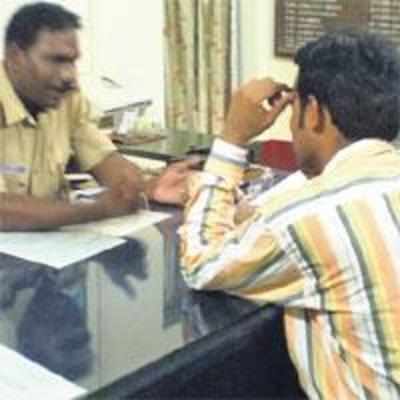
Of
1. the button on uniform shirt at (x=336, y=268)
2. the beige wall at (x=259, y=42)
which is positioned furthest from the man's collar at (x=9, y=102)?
the beige wall at (x=259, y=42)

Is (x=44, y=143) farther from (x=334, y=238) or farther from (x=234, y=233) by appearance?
(x=334, y=238)

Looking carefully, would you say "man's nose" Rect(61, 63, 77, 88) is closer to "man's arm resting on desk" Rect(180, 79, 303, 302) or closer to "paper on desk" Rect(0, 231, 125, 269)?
"paper on desk" Rect(0, 231, 125, 269)

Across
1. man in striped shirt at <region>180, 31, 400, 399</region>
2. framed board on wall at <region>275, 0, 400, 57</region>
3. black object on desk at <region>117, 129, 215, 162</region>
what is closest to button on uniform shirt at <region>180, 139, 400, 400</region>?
man in striped shirt at <region>180, 31, 400, 399</region>

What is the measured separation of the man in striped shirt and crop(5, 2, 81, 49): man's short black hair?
2.68ft

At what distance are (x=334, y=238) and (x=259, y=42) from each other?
331cm

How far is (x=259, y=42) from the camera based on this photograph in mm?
4465

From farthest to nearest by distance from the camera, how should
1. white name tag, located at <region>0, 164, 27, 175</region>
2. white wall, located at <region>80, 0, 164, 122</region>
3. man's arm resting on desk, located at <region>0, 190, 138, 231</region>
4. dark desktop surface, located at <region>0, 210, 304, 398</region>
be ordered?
white wall, located at <region>80, 0, 164, 122</region> → white name tag, located at <region>0, 164, 27, 175</region> → man's arm resting on desk, located at <region>0, 190, 138, 231</region> → dark desktop surface, located at <region>0, 210, 304, 398</region>

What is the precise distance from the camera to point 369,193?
1286 mm

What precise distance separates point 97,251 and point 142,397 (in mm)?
503

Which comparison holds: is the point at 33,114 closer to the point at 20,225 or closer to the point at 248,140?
the point at 20,225

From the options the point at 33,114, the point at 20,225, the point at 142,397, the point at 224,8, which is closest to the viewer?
the point at 142,397

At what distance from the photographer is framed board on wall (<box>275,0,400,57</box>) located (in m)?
4.05

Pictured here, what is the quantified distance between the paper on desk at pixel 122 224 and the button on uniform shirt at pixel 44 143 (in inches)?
10.9

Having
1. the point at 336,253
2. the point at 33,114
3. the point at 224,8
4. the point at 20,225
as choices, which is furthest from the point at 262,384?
the point at 224,8
